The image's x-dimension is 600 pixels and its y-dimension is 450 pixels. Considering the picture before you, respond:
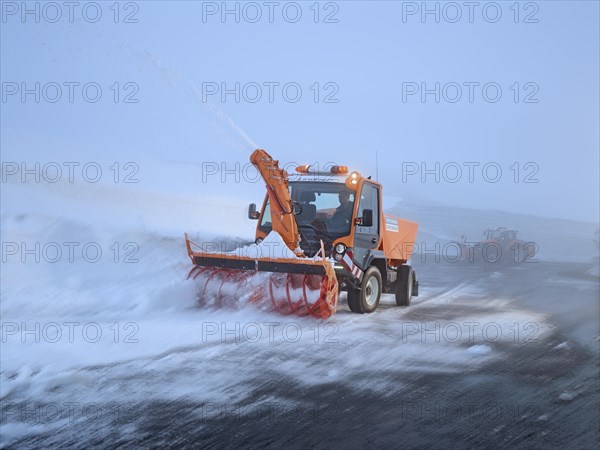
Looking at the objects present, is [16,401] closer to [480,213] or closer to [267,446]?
[267,446]

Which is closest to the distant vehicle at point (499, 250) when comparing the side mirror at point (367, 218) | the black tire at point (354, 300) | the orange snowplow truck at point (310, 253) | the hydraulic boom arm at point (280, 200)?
the orange snowplow truck at point (310, 253)

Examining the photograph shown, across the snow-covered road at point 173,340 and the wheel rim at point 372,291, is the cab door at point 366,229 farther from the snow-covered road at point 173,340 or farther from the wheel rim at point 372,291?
the snow-covered road at point 173,340

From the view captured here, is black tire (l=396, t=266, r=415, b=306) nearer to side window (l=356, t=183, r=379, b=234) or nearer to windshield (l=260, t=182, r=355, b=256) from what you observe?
side window (l=356, t=183, r=379, b=234)

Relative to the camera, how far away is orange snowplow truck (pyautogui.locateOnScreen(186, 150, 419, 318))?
27.8 feet

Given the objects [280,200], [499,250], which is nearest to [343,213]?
[280,200]

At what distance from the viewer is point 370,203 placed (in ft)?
32.1

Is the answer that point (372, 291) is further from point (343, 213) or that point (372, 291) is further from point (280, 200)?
point (280, 200)

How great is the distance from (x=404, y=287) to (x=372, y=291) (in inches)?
45.7

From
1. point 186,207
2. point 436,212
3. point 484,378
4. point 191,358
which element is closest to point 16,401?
point 191,358

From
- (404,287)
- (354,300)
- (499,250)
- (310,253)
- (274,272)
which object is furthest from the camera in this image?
(499,250)

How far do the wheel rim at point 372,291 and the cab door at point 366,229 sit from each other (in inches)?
16.1

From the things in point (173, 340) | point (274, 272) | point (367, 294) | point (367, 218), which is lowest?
point (173, 340)

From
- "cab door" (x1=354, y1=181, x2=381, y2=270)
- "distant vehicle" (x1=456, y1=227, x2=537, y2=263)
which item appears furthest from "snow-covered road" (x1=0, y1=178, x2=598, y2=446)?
"distant vehicle" (x1=456, y1=227, x2=537, y2=263)

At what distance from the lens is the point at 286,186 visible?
29.7 feet
